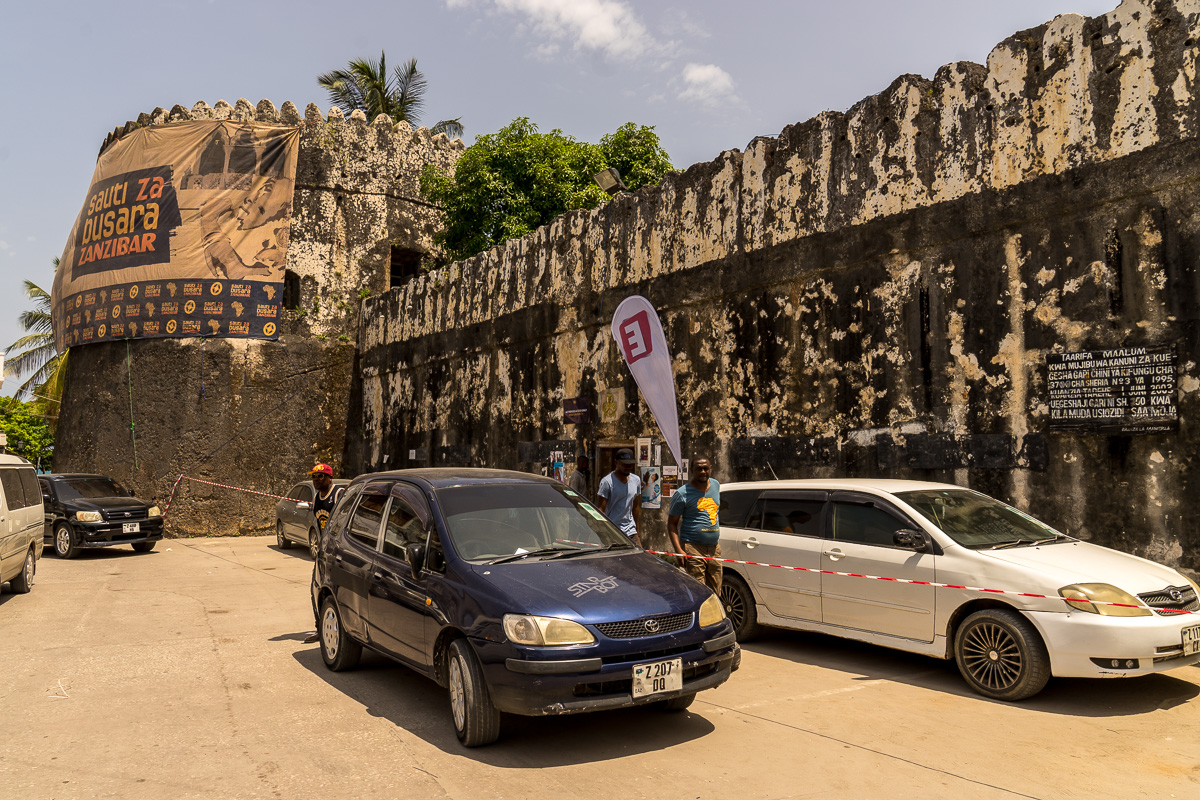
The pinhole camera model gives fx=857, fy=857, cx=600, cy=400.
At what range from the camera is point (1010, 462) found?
859cm

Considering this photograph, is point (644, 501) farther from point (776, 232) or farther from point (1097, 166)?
point (1097, 166)

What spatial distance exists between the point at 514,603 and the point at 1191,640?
4492 millimetres

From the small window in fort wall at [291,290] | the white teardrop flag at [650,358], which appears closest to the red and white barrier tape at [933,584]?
the white teardrop flag at [650,358]

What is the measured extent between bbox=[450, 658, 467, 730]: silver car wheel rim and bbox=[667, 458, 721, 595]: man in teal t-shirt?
115 inches

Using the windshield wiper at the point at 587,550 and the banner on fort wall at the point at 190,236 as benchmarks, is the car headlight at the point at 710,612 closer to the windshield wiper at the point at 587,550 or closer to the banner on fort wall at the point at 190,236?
the windshield wiper at the point at 587,550

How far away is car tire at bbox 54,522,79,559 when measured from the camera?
1584 centimetres

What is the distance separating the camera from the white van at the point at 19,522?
10.2m

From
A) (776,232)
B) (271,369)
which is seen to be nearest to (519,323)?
(776,232)

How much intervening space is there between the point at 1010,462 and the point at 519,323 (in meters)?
9.80

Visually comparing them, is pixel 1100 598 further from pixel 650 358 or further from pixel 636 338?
pixel 636 338

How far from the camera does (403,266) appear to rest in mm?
24562

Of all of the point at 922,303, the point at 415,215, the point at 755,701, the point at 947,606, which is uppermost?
the point at 415,215

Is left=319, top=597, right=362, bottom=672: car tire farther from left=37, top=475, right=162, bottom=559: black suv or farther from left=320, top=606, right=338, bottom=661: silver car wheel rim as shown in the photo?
left=37, top=475, right=162, bottom=559: black suv

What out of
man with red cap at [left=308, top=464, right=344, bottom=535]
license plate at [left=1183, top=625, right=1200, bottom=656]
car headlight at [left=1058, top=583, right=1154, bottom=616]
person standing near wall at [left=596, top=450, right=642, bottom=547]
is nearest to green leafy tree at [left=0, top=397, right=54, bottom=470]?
man with red cap at [left=308, top=464, right=344, bottom=535]
